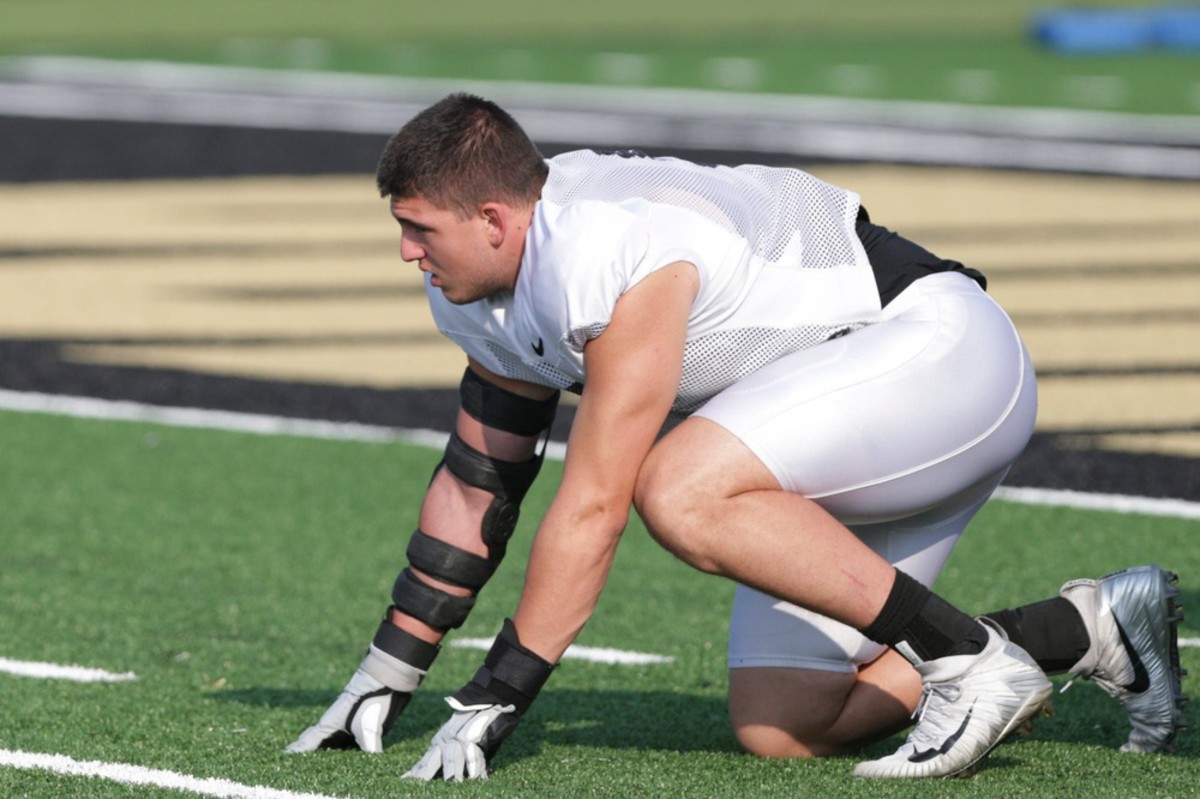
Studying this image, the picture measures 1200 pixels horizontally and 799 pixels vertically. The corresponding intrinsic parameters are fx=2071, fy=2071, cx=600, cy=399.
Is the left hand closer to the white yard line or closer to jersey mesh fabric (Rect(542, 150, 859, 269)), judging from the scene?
jersey mesh fabric (Rect(542, 150, 859, 269))

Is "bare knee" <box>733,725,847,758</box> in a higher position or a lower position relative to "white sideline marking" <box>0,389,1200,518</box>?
higher

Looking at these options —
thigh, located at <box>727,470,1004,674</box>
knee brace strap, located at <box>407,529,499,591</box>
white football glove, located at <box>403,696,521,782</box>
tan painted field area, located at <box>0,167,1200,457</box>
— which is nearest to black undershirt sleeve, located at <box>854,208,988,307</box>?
thigh, located at <box>727,470,1004,674</box>

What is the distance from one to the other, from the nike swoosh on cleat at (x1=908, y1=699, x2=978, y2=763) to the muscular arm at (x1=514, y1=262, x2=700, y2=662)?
678mm

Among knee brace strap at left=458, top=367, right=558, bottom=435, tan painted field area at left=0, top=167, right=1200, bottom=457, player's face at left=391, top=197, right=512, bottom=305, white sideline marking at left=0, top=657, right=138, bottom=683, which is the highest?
player's face at left=391, top=197, right=512, bottom=305

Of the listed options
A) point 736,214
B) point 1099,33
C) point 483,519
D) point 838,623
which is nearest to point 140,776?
point 483,519

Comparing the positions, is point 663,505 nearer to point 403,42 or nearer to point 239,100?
point 239,100

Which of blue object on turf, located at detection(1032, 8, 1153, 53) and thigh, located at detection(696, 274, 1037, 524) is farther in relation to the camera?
blue object on turf, located at detection(1032, 8, 1153, 53)

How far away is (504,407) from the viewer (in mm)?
4359

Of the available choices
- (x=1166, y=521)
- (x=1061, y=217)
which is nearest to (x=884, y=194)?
(x=1061, y=217)

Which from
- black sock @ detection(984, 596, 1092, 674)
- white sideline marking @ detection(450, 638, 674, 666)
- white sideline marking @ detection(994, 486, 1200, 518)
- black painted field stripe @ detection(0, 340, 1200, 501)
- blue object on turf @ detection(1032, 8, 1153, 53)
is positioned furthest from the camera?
blue object on turf @ detection(1032, 8, 1153, 53)

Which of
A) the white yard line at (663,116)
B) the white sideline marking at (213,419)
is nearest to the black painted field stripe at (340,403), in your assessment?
the white sideline marking at (213,419)

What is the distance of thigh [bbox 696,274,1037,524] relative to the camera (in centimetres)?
390

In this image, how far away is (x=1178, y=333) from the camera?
9297 millimetres

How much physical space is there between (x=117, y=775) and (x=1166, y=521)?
3.63m
